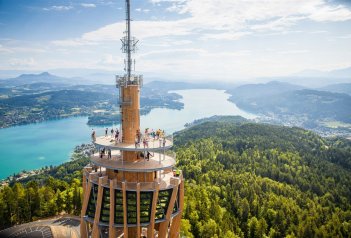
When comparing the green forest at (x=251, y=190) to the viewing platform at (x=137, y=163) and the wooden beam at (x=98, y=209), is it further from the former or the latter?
the wooden beam at (x=98, y=209)

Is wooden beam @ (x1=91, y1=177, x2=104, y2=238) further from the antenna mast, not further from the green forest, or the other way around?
the green forest

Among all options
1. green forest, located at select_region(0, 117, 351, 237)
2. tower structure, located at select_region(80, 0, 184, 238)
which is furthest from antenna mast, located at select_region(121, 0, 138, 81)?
green forest, located at select_region(0, 117, 351, 237)

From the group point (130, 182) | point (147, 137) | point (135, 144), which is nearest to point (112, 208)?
point (130, 182)

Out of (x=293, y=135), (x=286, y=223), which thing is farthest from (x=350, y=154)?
(x=286, y=223)

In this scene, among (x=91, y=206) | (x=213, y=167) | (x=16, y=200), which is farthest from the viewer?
(x=213, y=167)

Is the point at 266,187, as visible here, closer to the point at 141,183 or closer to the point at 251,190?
the point at 251,190

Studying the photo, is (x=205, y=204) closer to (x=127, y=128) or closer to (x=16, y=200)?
(x=16, y=200)

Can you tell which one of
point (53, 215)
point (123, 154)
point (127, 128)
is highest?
point (127, 128)
